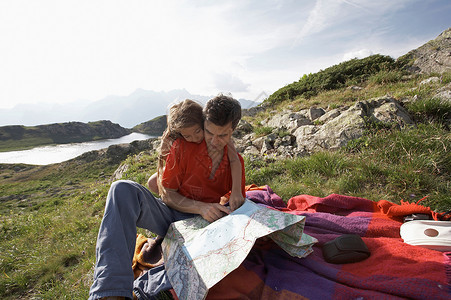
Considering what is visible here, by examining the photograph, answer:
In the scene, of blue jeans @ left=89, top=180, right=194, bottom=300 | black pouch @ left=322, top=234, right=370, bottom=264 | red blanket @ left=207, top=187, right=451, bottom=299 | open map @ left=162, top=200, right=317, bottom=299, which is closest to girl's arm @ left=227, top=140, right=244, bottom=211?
open map @ left=162, top=200, right=317, bottom=299

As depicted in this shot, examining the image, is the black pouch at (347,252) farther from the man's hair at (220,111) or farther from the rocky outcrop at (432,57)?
the rocky outcrop at (432,57)

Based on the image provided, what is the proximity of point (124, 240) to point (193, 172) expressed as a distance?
953 millimetres

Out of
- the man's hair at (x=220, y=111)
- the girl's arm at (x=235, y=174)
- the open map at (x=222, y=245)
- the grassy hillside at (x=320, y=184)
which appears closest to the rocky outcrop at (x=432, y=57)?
the grassy hillside at (x=320, y=184)

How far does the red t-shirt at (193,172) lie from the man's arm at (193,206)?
0.31 feet

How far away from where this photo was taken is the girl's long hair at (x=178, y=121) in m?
2.16

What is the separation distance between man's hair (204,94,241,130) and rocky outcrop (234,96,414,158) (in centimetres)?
343

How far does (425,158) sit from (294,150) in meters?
2.38

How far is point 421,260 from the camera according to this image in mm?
1616

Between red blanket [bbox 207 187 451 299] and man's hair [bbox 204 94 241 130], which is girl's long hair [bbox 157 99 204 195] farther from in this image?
red blanket [bbox 207 187 451 299]

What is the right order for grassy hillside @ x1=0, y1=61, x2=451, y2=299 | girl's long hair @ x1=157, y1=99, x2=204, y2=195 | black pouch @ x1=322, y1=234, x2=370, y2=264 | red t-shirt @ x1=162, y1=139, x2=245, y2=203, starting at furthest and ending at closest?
grassy hillside @ x1=0, y1=61, x2=451, y2=299 → red t-shirt @ x1=162, y1=139, x2=245, y2=203 → girl's long hair @ x1=157, y1=99, x2=204, y2=195 → black pouch @ x1=322, y1=234, x2=370, y2=264

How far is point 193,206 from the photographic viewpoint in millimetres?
2248

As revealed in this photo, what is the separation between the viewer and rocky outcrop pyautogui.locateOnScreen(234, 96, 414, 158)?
15.5 ft

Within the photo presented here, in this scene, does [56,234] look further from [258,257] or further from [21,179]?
[21,179]

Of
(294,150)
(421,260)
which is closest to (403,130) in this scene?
(294,150)
